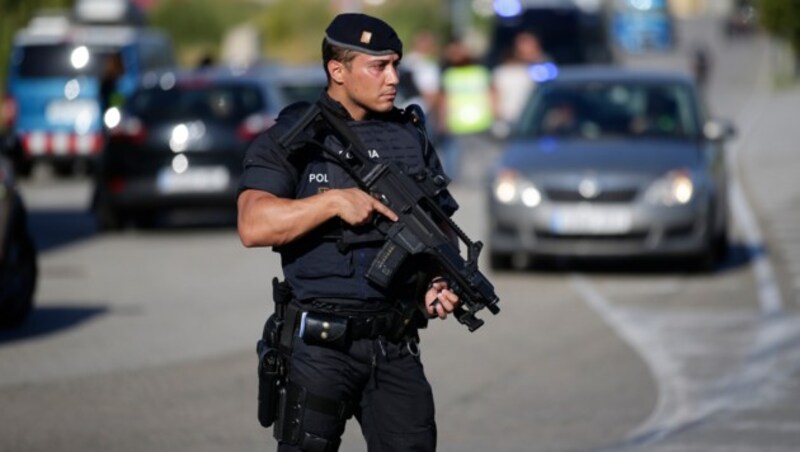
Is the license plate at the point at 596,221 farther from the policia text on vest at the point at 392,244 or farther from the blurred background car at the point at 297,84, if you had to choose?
the policia text on vest at the point at 392,244

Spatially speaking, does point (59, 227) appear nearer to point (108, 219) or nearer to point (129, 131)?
point (108, 219)

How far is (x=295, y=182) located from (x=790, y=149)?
30.1m

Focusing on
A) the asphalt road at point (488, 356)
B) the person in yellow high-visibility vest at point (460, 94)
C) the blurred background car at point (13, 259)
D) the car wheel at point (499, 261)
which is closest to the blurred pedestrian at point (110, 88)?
the person in yellow high-visibility vest at point (460, 94)

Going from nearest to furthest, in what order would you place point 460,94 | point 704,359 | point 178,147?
1. point 704,359
2. point 178,147
3. point 460,94

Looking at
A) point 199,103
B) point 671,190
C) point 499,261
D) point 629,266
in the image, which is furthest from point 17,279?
point 199,103

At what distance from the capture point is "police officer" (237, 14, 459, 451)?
19.9ft

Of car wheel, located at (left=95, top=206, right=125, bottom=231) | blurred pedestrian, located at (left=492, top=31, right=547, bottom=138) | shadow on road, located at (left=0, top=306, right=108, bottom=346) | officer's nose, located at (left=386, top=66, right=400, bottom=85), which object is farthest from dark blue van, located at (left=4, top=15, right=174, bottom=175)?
officer's nose, located at (left=386, top=66, right=400, bottom=85)

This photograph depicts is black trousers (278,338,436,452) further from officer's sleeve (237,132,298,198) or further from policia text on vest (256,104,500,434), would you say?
officer's sleeve (237,132,298,198)

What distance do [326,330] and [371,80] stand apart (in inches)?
28.8

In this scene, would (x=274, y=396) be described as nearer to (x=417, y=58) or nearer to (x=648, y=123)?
(x=648, y=123)

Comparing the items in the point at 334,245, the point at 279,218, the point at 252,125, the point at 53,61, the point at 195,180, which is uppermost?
the point at 279,218

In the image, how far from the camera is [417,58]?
3769cm

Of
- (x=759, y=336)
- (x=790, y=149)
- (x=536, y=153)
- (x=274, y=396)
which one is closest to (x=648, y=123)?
(x=536, y=153)

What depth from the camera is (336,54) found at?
6.12 m
